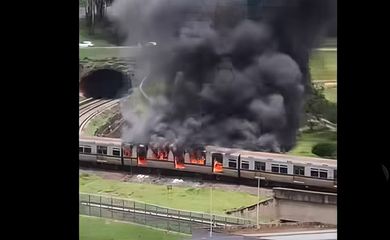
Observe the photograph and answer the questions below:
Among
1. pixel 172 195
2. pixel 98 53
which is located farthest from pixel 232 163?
pixel 98 53

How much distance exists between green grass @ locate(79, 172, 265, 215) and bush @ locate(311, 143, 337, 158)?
7.3 inches

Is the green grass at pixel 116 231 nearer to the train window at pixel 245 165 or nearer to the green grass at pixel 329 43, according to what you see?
the train window at pixel 245 165

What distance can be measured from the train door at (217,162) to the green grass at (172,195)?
50 mm

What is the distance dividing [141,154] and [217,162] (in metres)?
0.18

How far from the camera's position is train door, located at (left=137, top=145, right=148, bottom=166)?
4.02ft

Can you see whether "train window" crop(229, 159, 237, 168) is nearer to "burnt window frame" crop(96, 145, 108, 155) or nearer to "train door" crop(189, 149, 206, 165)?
"train door" crop(189, 149, 206, 165)

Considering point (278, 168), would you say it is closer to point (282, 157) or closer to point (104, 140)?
point (282, 157)

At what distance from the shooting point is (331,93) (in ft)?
3.85
